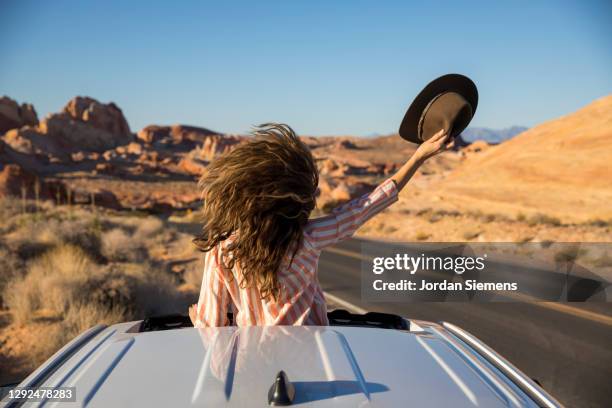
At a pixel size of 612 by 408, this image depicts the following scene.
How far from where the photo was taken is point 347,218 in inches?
96.7

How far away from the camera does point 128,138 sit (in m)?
143

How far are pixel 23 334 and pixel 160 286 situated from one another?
2.44 meters

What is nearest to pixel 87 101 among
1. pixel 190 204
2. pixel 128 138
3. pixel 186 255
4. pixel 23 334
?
pixel 128 138

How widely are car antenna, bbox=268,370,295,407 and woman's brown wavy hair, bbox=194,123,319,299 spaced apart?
2.99ft

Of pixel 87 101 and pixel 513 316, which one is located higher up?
pixel 87 101

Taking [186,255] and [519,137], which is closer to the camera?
[186,255]

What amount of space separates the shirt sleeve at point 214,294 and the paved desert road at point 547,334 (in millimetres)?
3918

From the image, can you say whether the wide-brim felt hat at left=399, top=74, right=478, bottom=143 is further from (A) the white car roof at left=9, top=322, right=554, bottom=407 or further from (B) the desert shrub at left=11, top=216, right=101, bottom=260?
(B) the desert shrub at left=11, top=216, right=101, bottom=260

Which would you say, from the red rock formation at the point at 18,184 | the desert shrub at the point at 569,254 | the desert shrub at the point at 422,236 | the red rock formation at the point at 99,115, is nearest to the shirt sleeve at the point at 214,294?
the desert shrub at the point at 569,254

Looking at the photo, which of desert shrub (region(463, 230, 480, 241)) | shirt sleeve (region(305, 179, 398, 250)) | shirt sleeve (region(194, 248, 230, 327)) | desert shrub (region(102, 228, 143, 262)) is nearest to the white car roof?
shirt sleeve (region(194, 248, 230, 327))

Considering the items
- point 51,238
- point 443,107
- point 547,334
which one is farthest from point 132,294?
point 443,107

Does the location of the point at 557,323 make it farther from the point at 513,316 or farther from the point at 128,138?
the point at 128,138

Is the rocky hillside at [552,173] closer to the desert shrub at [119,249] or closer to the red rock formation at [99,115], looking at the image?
the desert shrub at [119,249]

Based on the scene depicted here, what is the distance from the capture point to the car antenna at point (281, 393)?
1.41 metres
